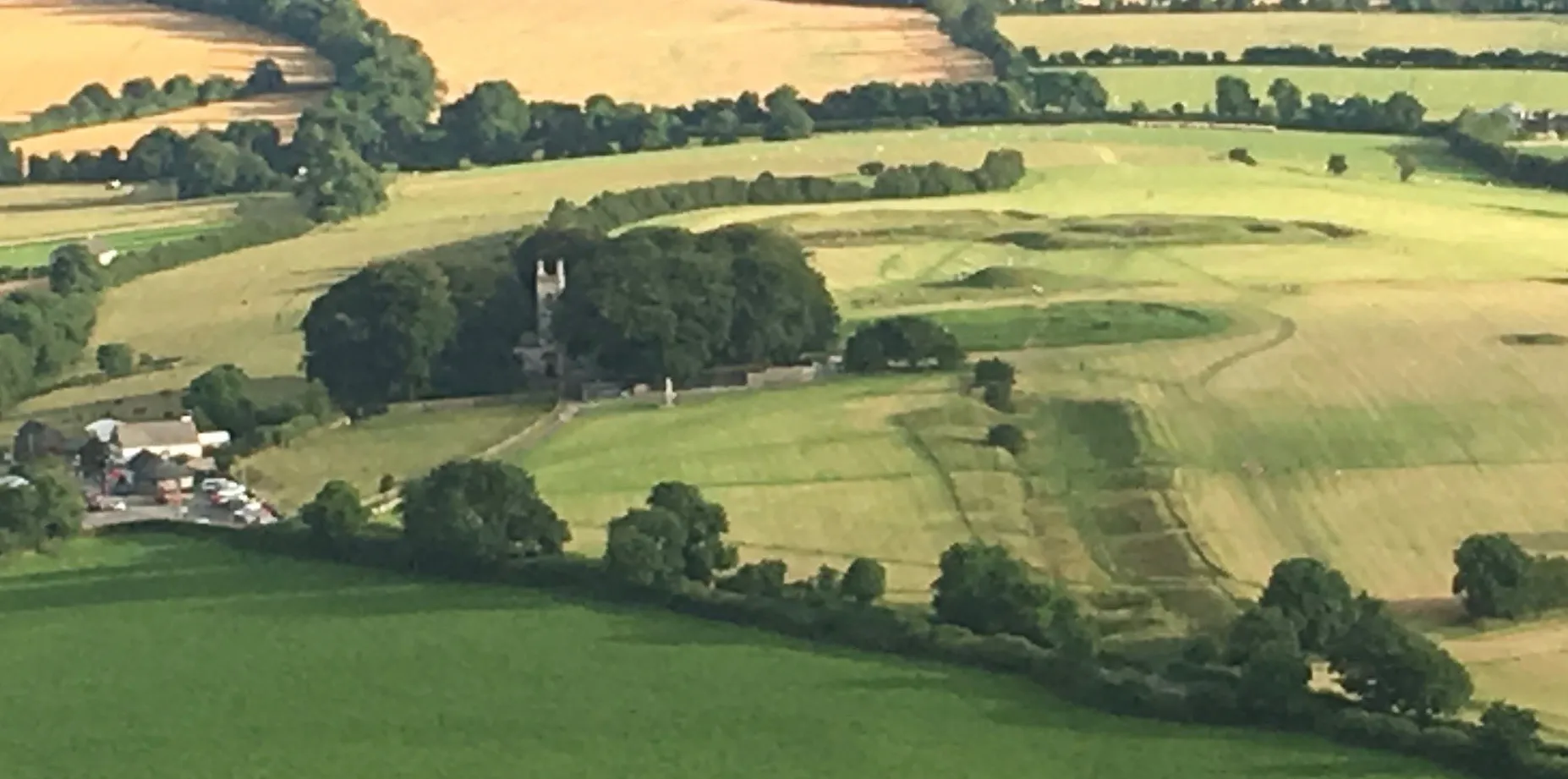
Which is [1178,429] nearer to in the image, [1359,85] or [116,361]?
[116,361]

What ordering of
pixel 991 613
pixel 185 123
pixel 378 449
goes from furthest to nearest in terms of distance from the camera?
pixel 185 123 < pixel 378 449 < pixel 991 613

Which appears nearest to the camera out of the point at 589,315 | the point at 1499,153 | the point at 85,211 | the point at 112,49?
the point at 589,315

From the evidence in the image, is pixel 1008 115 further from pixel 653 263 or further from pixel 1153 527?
pixel 1153 527

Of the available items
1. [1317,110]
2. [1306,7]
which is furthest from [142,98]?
[1306,7]

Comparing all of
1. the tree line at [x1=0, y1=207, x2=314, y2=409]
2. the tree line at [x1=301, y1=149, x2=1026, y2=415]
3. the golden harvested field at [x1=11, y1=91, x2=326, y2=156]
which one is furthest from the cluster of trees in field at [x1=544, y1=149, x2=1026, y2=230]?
the golden harvested field at [x1=11, y1=91, x2=326, y2=156]

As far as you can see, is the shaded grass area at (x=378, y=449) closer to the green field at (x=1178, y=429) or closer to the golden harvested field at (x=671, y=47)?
the green field at (x=1178, y=429)

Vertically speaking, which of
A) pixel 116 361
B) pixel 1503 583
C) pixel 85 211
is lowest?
pixel 85 211

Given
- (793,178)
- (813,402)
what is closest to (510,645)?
(813,402)
